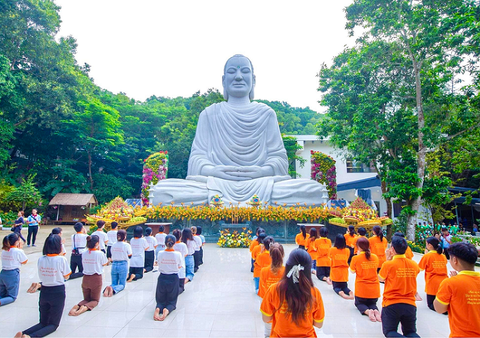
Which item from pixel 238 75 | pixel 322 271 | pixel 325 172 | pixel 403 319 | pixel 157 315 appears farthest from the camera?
pixel 325 172

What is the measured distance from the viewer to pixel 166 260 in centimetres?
368

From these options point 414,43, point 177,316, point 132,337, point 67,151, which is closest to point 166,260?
point 177,316

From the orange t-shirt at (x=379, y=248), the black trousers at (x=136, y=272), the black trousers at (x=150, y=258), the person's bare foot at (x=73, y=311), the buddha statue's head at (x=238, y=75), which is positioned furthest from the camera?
the buddha statue's head at (x=238, y=75)

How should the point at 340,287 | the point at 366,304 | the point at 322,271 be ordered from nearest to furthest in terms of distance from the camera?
the point at 366,304, the point at 340,287, the point at 322,271

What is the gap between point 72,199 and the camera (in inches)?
674

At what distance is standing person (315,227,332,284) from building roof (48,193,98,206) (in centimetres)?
1504

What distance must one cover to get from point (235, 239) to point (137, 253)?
153 inches

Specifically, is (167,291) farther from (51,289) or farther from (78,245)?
(78,245)

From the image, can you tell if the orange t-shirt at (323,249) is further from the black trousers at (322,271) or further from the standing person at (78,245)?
the standing person at (78,245)

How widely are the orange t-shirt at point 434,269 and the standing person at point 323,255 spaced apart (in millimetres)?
1440

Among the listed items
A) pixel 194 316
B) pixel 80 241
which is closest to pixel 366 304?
pixel 194 316

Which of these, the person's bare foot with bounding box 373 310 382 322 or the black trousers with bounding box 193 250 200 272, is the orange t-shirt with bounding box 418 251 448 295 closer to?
the person's bare foot with bounding box 373 310 382 322

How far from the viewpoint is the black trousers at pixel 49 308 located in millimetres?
3025

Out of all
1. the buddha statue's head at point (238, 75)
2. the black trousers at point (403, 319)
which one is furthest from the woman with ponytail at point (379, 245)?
the buddha statue's head at point (238, 75)
